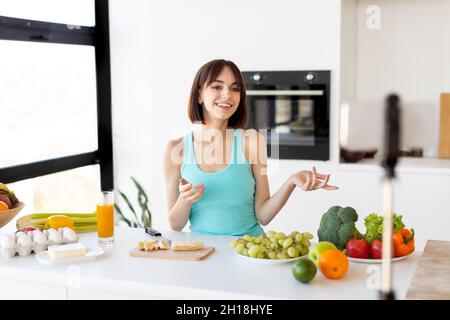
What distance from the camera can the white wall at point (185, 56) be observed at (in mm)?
3924

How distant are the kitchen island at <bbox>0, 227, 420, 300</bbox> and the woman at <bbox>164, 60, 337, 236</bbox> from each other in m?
0.39

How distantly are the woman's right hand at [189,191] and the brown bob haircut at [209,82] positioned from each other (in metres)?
0.38

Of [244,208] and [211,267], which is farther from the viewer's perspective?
[244,208]

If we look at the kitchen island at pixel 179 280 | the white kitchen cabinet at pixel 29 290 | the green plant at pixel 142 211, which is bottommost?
the green plant at pixel 142 211

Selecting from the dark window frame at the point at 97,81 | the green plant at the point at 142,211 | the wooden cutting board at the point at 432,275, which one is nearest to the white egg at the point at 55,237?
the wooden cutting board at the point at 432,275

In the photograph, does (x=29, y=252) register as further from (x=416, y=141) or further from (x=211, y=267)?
(x=416, y=141)

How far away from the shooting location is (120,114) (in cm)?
462

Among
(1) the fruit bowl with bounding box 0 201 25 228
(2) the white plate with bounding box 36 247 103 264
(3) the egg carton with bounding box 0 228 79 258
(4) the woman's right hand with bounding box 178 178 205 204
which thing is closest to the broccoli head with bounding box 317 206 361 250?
(4) the woman's right hand with bounding box 178 178 205 204

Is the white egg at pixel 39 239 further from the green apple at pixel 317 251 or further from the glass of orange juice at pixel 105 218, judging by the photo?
the green apple at pixel 317 251

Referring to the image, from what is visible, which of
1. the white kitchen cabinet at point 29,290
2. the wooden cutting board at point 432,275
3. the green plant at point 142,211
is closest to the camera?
the wooden cutting board at point 432,275

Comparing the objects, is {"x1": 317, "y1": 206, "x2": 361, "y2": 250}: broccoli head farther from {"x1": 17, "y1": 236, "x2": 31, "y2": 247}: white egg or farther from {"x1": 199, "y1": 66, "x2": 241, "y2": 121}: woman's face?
{"x1": 17, "y1": 236, "x2": 31, "y2": 247}: white egg

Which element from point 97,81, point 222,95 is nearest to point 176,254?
point 222,95

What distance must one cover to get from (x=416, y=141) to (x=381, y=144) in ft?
0.19
